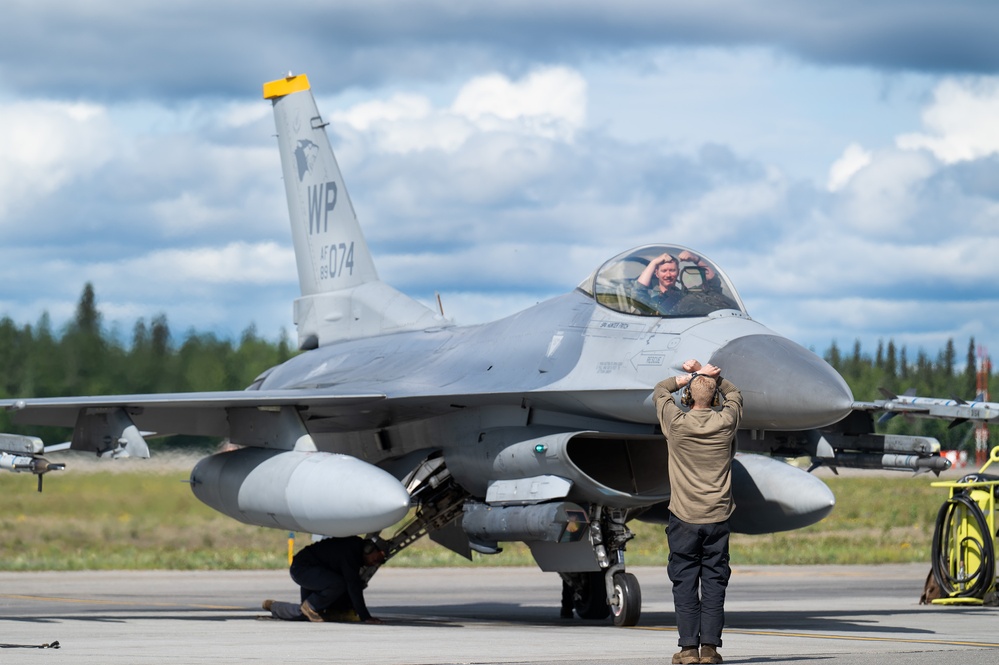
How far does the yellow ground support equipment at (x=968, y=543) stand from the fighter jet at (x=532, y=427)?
0.42m

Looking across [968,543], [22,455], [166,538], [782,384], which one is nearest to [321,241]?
[22,455]

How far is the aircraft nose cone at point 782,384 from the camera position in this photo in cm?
995

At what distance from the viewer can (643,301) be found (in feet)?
37.1

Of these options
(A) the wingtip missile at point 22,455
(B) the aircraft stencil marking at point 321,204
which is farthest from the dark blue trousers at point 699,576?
(B) the aircraft stencil marking at point 321,204

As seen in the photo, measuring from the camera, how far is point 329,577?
482 inches

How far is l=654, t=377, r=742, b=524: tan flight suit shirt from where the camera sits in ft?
25.7

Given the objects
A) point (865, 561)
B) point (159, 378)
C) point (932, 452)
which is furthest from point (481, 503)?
point (865, 561)

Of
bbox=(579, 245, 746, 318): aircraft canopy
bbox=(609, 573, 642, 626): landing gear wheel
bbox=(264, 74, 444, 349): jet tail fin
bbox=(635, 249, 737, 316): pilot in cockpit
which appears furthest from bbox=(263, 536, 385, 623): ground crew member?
bbox=(264, 74, 444, 349): jet tail fin

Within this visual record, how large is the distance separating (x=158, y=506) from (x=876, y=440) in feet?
36.0

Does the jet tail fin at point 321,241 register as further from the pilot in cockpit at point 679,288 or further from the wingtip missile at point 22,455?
the wingtip missile at point 22,455

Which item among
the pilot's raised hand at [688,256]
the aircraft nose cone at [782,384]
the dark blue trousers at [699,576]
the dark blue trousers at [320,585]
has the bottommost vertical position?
the dark blue trousers at [320,585]

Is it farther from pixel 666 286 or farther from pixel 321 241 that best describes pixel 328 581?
pixel 321 241

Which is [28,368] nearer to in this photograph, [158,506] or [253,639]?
[158,506]

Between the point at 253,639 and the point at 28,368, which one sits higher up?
the point at 28,368
